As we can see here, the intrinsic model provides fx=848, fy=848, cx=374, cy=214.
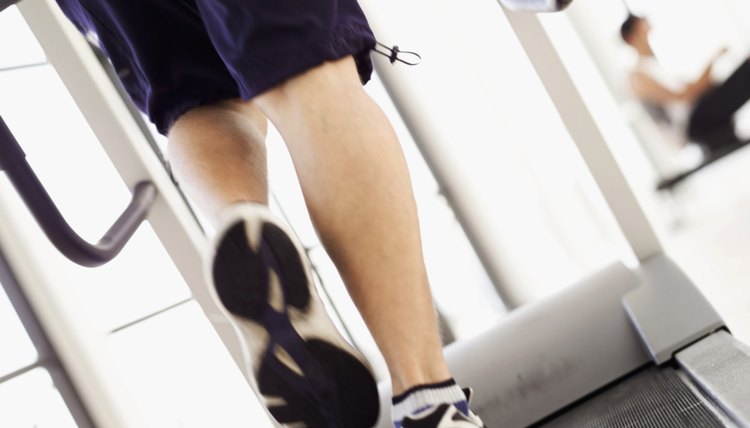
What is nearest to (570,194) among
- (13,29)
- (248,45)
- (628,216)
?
(628,216)

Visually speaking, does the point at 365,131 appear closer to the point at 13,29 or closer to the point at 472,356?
the point at 472,356

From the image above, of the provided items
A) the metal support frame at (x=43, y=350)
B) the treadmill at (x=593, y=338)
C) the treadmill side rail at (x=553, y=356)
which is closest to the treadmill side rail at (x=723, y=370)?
the treadmill at (x=593, y=338)

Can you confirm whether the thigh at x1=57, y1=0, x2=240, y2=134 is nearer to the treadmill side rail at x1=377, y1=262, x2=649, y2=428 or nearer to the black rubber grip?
the black rubber grip

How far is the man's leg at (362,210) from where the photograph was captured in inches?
36.9

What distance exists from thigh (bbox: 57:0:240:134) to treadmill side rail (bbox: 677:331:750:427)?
76cm

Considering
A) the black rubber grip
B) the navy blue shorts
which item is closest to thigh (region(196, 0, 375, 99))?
the navy blue shorts

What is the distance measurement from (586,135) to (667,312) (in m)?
0.41

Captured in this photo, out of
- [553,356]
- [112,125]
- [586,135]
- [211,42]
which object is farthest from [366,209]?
[112,125]

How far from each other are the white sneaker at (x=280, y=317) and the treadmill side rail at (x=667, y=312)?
0.72m

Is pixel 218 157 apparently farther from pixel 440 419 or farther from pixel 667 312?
pixel 667 312

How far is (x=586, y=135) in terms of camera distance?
1726 mm

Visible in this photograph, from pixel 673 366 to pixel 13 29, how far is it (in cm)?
213

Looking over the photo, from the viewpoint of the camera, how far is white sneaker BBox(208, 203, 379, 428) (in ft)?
3.04

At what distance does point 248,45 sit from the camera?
0.91 m
